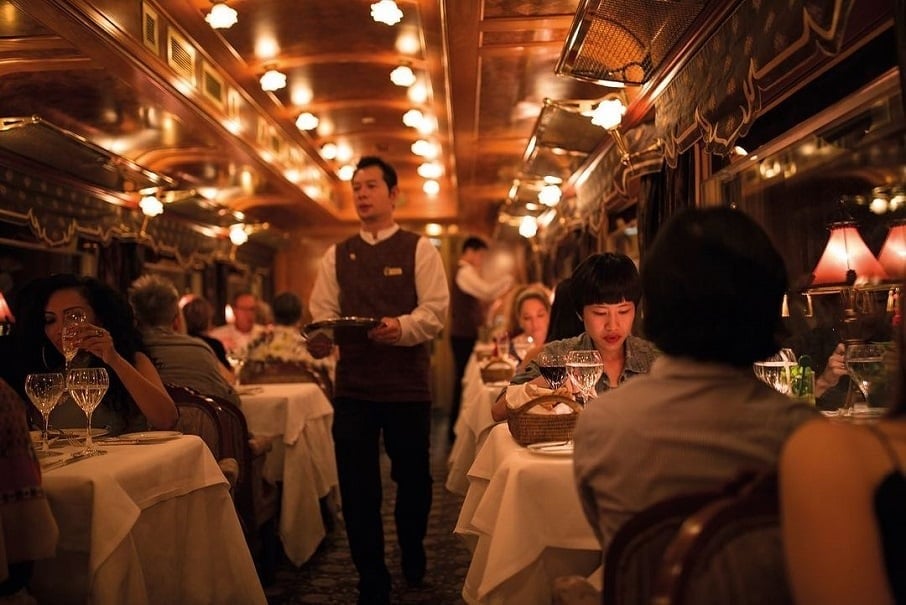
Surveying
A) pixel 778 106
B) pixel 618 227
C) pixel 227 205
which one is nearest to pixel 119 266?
pixel 227 205

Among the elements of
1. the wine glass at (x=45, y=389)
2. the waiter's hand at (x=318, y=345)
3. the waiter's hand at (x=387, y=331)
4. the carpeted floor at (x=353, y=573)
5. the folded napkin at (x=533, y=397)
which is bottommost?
the carpeted floor at (x=353, y=573)

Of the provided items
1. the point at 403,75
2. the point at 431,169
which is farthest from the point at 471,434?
the point at 431,169

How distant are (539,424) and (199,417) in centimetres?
176

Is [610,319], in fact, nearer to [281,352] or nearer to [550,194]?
[281,352]

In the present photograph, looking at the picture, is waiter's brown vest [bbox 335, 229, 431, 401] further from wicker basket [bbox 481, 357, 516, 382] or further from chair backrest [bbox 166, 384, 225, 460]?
wicker basket [bbox 481, 357, 516, 382]

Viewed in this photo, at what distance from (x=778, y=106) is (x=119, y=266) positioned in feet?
22.0

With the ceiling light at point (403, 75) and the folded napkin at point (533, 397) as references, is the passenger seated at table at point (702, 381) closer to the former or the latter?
the folded napkin at point (533, 397)

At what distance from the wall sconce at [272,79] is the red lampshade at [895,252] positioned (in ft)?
14.1

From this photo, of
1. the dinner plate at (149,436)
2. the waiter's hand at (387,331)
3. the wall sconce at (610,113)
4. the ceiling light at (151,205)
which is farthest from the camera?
the ceiling light at (151,205)

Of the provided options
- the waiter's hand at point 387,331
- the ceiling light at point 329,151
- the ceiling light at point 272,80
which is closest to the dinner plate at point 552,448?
the waiter's hand at point 387,331

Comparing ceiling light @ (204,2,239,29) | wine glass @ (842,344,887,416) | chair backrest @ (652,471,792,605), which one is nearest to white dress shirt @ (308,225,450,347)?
wine glass @ (842,344,887,416)

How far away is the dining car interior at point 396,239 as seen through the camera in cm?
223

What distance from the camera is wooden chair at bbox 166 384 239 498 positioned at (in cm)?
362

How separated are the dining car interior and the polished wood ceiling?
3 cm
